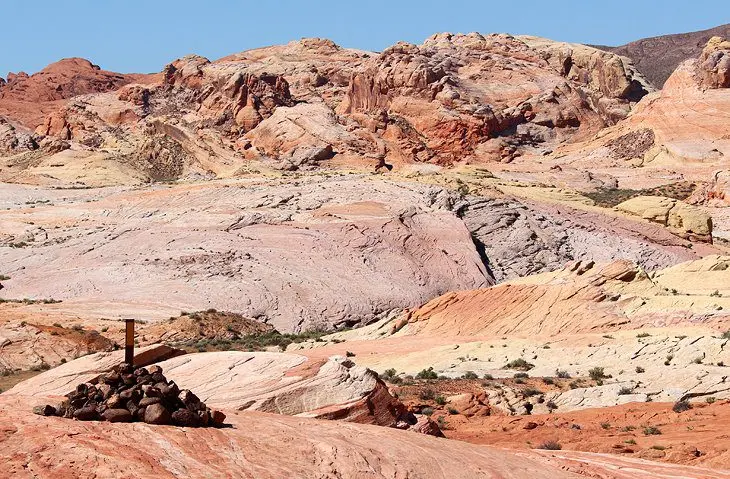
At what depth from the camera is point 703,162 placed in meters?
73.7

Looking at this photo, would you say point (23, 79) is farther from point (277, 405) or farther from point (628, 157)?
point (277, 405)

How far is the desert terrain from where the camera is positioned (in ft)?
36.8

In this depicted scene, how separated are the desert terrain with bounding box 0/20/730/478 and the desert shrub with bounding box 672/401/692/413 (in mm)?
55

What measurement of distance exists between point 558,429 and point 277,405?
6.89m

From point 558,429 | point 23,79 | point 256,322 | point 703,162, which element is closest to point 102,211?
point 256,322

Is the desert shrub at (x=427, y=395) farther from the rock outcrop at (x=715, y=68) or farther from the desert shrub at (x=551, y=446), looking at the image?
the rock outcrop at (x=715, y=68)

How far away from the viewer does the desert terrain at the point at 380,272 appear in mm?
11203

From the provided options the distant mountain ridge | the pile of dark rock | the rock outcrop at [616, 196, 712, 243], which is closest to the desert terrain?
the pile of dark rock

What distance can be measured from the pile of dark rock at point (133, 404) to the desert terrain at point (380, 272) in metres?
0.03

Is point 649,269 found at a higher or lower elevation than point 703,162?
lower

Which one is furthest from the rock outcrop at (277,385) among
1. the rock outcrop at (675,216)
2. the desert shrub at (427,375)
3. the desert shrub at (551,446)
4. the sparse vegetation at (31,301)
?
the rock outcrop at (675,216)

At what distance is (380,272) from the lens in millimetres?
40750

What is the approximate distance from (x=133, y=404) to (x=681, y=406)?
12757 mm

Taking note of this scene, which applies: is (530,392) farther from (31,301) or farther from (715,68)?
(715,68)
